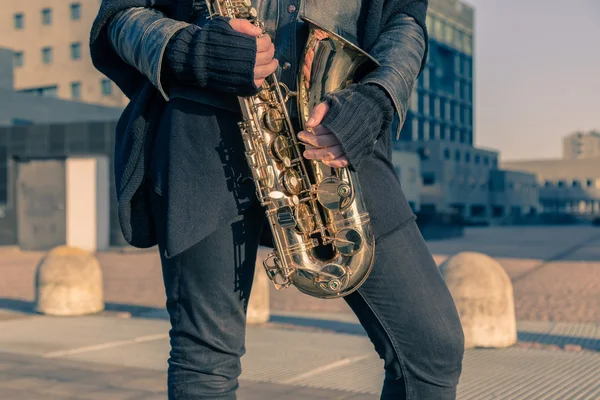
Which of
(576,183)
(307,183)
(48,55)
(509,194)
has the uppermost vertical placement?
(48,55)

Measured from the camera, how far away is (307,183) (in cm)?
201

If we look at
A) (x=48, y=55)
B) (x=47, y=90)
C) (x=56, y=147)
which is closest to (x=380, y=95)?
(x=56, y=147)

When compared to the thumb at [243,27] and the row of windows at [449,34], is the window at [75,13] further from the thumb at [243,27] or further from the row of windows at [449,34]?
the thumb at [243,27]

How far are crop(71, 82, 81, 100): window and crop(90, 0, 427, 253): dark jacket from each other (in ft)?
202

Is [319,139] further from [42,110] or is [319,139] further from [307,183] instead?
[42,110]

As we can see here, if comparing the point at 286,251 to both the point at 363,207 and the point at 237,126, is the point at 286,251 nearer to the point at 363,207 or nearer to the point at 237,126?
the point at 363,207

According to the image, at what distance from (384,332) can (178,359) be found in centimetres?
52

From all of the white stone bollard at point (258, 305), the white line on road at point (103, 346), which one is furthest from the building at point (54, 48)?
the white line on road at point (103, 346)

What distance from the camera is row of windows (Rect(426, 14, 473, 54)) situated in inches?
3391

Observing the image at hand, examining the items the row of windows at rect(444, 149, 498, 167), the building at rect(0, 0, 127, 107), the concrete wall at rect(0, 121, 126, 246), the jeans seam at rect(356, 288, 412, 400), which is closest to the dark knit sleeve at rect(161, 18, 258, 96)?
the jeans seam at rect(356, 288, 412, 400)

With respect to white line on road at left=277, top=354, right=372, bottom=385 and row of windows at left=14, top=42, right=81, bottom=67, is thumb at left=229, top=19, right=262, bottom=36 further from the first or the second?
row of windows at left=14, top=42, right=81, bottom=67

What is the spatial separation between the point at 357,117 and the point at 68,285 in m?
7.38

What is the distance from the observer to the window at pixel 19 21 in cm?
6316

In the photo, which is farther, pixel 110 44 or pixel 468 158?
pixel 468 158
